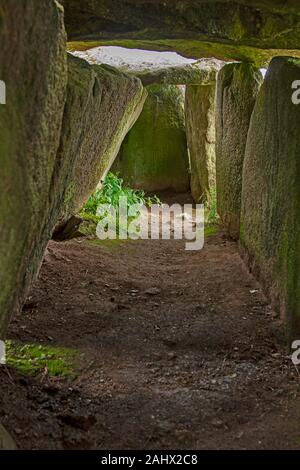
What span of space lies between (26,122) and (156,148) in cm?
982

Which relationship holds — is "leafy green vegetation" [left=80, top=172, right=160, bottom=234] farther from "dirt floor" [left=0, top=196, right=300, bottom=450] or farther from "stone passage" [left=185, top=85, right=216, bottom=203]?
"stone passage" [left=185, top=85, right=216, bottom=203]

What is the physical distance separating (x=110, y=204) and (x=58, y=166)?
449 centimetres

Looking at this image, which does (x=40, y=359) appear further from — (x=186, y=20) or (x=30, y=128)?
(x=186, y=20)

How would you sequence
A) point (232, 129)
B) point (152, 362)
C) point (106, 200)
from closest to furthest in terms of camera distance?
point (152, 362), point (232, 129), point (106, 200)

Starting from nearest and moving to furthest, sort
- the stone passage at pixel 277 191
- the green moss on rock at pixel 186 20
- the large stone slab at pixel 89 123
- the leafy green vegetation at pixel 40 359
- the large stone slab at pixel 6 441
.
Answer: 1. the large stone slab at pixel 6 441
2. the leafy green vegetation at pixel 40 359
3. the large stone slab at pixel 89 123
4. the stone passage at pixel 277 191
5. the green moss on rock at pixel 186 20

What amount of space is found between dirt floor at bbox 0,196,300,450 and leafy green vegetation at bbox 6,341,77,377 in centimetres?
7

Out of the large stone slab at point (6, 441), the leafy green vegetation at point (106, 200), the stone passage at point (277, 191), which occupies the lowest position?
the leafy green vegetation at point (106, 200)

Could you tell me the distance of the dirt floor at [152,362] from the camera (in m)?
2.55

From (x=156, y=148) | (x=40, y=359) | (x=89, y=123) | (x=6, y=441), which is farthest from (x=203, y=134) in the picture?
(x=6, y=441)

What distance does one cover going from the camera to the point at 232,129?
247 inches

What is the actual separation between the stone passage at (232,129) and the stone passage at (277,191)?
2.39ft

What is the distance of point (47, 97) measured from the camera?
2586 millimetres

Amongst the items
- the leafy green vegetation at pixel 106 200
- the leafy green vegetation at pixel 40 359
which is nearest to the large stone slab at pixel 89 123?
the leafy green vegetation at pixel 106 200

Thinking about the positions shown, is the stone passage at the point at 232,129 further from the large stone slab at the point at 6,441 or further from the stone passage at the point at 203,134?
the large stone slab at the point at 6,441
